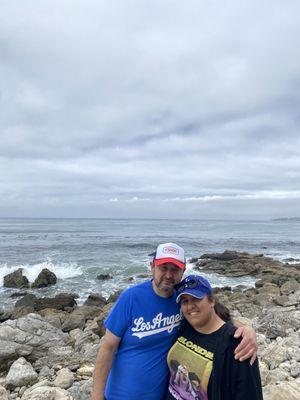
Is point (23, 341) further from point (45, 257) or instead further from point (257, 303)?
point (45, 257)

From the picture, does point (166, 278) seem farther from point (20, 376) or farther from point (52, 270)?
point (52, 270)

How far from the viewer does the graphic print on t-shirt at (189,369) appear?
2.44 meters

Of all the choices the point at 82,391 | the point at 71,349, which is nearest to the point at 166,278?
the point at 82,391

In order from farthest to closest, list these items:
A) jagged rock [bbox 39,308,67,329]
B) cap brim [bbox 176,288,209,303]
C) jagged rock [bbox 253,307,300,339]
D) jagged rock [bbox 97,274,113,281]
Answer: jagged rock [bbox 97,274,113,281], jagged rock [bbox 39,308,67,329], jagged rock [bbox 253,307,300,339], cap brim [bbox 176,288,209,303]

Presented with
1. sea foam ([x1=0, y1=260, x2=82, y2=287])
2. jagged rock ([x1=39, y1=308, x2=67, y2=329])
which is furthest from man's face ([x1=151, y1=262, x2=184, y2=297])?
sea foam ([x1=0, y1=260, x2=82, y2=287])

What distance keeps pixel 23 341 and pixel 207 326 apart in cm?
682

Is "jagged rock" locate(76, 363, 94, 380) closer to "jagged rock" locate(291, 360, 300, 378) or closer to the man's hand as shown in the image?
"jagged rock" locate(291, 360, 300, 378)

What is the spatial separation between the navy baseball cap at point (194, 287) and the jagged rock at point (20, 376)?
499 centimetres

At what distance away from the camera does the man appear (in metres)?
2.86

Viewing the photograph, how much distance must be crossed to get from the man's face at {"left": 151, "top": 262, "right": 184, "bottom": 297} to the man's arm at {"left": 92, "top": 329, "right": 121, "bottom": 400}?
495mm

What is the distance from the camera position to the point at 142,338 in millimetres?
2873

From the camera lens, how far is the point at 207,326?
259 centimetres

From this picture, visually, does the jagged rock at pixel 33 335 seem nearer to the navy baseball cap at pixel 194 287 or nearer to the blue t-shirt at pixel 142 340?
the blue t-shirt at pixel 142 340

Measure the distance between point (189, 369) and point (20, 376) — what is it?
199 inches
